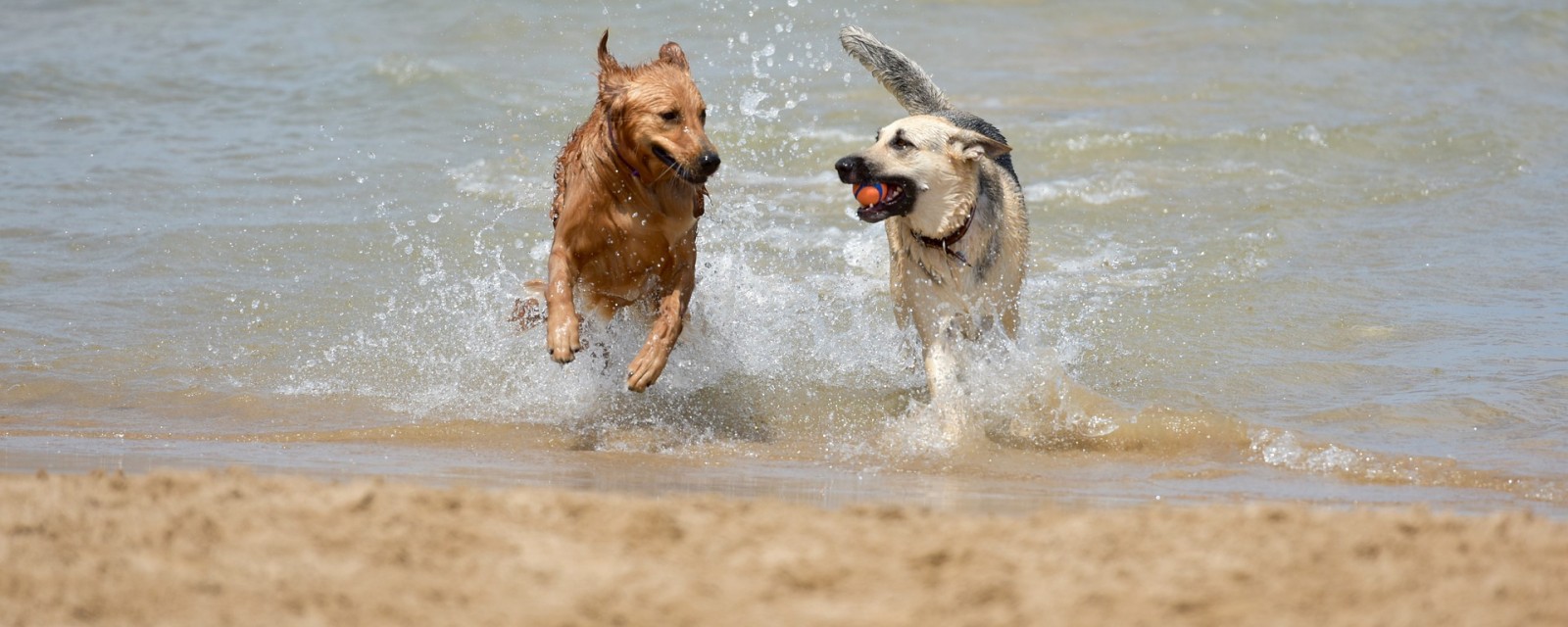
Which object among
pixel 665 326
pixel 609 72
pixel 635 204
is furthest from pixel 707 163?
pixel 665 326

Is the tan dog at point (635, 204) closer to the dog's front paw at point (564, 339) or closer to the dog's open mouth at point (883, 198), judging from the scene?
the dog's front paw at point (564, 339)

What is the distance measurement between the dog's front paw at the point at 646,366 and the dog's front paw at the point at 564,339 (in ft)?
0.78

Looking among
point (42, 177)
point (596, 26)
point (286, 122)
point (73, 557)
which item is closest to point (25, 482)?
point (73, 557)

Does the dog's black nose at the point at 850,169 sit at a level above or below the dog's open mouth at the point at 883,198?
above

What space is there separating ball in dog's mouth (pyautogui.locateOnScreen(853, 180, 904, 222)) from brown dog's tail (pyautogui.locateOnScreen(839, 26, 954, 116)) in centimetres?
110

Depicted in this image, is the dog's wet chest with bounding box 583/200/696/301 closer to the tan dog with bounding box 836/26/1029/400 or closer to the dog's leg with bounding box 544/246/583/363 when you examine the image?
the dog's leg with bounding box 544/246/583/363

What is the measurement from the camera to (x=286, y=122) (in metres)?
12.5

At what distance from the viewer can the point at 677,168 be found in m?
5.64

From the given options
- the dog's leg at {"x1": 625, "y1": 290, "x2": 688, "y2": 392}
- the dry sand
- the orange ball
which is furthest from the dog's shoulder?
the dry sand

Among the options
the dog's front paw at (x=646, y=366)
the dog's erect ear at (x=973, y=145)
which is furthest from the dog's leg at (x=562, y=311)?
the dog's erect ear at (x=973, y=145)

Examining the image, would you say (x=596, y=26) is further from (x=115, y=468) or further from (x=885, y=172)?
(x=115, y=468)

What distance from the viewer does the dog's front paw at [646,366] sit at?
572cm

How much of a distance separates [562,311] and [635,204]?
52cm

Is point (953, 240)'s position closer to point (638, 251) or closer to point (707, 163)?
point (707, 163)
